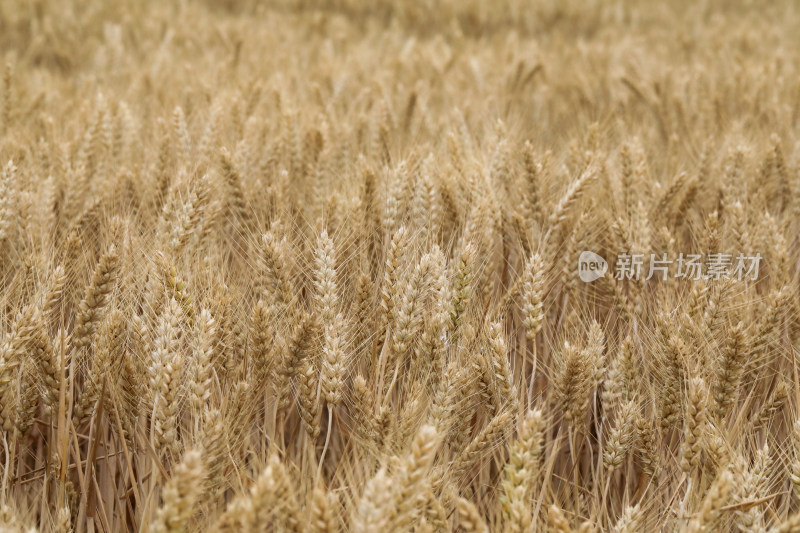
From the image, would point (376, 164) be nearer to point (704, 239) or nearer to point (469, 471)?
point (704, 239)

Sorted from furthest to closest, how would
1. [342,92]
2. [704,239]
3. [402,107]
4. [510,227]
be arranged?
[342,92], [402,107], [510,227], [704,239]

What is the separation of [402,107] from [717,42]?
3263 millimetres

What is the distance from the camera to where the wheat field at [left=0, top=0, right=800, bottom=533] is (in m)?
1.17

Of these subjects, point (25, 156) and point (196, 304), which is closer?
point (196, 304)

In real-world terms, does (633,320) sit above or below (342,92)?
below

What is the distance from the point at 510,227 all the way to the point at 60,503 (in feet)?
4.28

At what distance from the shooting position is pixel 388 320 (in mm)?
1386

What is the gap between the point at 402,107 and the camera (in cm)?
306

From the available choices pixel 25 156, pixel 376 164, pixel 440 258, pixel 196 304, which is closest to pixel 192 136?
pixel 25 156

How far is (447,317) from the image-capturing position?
1382 millimetres

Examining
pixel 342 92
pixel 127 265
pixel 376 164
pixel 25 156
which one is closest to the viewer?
pixel 127 265

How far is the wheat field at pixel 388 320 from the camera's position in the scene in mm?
1175

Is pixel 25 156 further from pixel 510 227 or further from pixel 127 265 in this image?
pixel 510 227

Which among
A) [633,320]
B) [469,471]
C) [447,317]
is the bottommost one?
[469,471]
